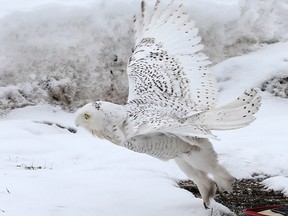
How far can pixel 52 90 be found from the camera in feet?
32.2

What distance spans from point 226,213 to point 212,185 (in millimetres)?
257

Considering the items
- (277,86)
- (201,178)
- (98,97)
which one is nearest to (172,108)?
(201,178)

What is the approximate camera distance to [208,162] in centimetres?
503

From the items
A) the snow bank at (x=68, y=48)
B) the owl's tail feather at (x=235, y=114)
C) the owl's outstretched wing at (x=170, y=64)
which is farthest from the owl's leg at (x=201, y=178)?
the snow bank at (x=68, y=48)

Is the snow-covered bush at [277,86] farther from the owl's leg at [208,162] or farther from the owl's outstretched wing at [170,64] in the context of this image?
the owl's leg at [208,162]

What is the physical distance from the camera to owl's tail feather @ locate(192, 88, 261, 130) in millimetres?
4305

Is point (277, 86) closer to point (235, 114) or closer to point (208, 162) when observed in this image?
point (208, 162)

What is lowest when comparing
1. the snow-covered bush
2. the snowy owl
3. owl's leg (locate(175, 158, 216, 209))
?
the snow-covered bush

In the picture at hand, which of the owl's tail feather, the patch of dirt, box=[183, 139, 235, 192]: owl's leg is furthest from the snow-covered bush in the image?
the owl's tail feather

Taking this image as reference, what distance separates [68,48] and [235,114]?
5951mm

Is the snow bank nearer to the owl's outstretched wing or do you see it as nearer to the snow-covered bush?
the snow-covered bush

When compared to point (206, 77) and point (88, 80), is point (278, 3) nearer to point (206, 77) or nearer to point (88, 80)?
point (88, 80)

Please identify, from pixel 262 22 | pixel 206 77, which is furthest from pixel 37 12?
pixel 206 77

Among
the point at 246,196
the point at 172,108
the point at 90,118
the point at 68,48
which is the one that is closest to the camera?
the point at 90,118
